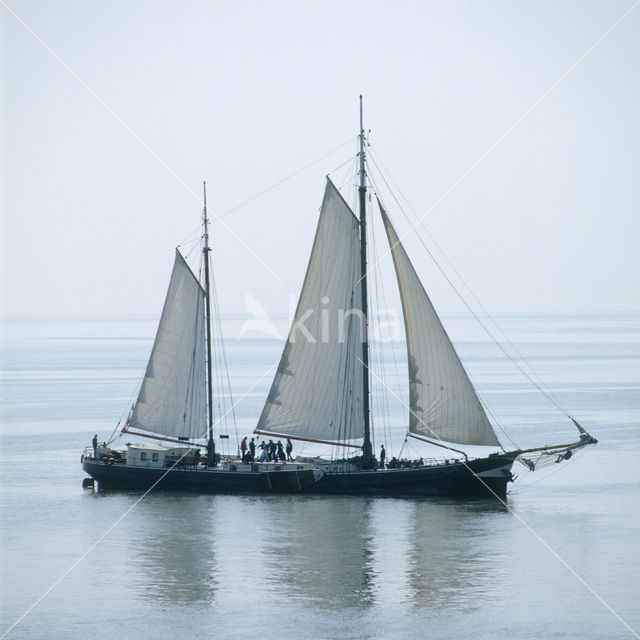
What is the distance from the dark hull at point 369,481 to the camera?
6462cm

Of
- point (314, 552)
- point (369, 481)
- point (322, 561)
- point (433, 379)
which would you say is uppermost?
point (433, 379)

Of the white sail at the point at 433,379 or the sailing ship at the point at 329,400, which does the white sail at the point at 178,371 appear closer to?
the sailing ship at the point at 329,400

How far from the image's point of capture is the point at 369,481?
65125 mm

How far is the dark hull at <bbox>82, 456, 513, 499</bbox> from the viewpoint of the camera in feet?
212

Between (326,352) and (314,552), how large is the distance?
16.5 m

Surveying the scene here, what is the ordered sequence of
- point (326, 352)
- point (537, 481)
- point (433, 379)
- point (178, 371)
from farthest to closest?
1. point (537, 481)
2. point (178, 371)
3. point (326, 352)
4. point (433, 379)

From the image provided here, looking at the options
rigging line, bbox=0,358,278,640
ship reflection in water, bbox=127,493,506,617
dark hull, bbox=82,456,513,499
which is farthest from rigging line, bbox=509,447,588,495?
rigging line, bbox=0,358,278,640

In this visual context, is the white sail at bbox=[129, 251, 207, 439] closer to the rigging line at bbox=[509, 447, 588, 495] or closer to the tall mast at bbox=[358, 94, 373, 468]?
the tall mast at bbox=[358, 94, 373, 468]

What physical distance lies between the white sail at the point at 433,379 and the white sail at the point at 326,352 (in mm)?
3392

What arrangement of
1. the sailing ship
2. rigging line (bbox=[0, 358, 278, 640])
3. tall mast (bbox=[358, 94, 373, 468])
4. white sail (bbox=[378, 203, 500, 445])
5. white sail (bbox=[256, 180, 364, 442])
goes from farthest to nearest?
white sail (bbox=[256, 180, 364, 442]), tall mast (bbox=[358, 94, 373, 468]), the sailing ship, white sail (bbox=[378, 203, 500, 445]), rigging line (bbox=[0, 358, 278, 640])

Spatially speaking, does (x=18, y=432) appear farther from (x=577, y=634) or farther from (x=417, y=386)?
(x=577, y=634)

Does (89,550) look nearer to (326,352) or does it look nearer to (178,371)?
(178,371)

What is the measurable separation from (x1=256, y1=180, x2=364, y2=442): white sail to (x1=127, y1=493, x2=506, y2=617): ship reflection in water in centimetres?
436

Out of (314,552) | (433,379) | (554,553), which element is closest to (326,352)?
(433,379)
